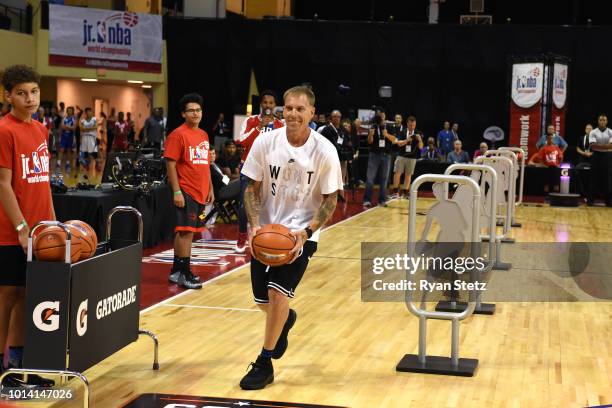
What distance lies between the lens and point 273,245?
5.23 metres

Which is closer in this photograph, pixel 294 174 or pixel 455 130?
pixel 294 174

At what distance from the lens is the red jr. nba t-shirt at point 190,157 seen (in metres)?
8.36

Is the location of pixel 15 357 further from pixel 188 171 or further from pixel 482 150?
pixel 482 150

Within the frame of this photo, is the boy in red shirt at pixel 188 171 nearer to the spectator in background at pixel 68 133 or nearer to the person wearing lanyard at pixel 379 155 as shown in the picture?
the person wearing lanyard at pixel 379 155

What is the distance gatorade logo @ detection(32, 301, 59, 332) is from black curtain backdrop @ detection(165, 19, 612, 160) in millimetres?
20476

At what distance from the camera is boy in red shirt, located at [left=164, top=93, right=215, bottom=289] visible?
833 centimetres

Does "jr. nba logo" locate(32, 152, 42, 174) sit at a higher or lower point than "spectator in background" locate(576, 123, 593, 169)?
higher

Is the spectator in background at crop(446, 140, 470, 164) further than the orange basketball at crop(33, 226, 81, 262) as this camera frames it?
Yes

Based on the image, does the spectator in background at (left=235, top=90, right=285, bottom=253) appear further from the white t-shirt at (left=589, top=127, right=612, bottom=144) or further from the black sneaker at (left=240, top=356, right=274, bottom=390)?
the white t-shirt at (left=589, top=127, right=612, bottom=144)

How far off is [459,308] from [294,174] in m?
3.21

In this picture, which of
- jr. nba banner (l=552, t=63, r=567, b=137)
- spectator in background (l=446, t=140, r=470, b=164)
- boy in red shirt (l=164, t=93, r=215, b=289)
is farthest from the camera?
jr. nba banner (l=552, t=63, r=567, b=137)

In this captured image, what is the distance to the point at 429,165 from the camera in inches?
843

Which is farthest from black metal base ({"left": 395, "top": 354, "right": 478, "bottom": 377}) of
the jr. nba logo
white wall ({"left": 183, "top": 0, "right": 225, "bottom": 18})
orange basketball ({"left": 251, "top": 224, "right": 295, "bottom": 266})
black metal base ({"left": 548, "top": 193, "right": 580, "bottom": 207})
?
white wall ({"left": 183, "top": 0, "right": 225, "bottom": 18})

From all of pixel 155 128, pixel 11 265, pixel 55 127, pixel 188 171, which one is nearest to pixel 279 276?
pixel 11 265
